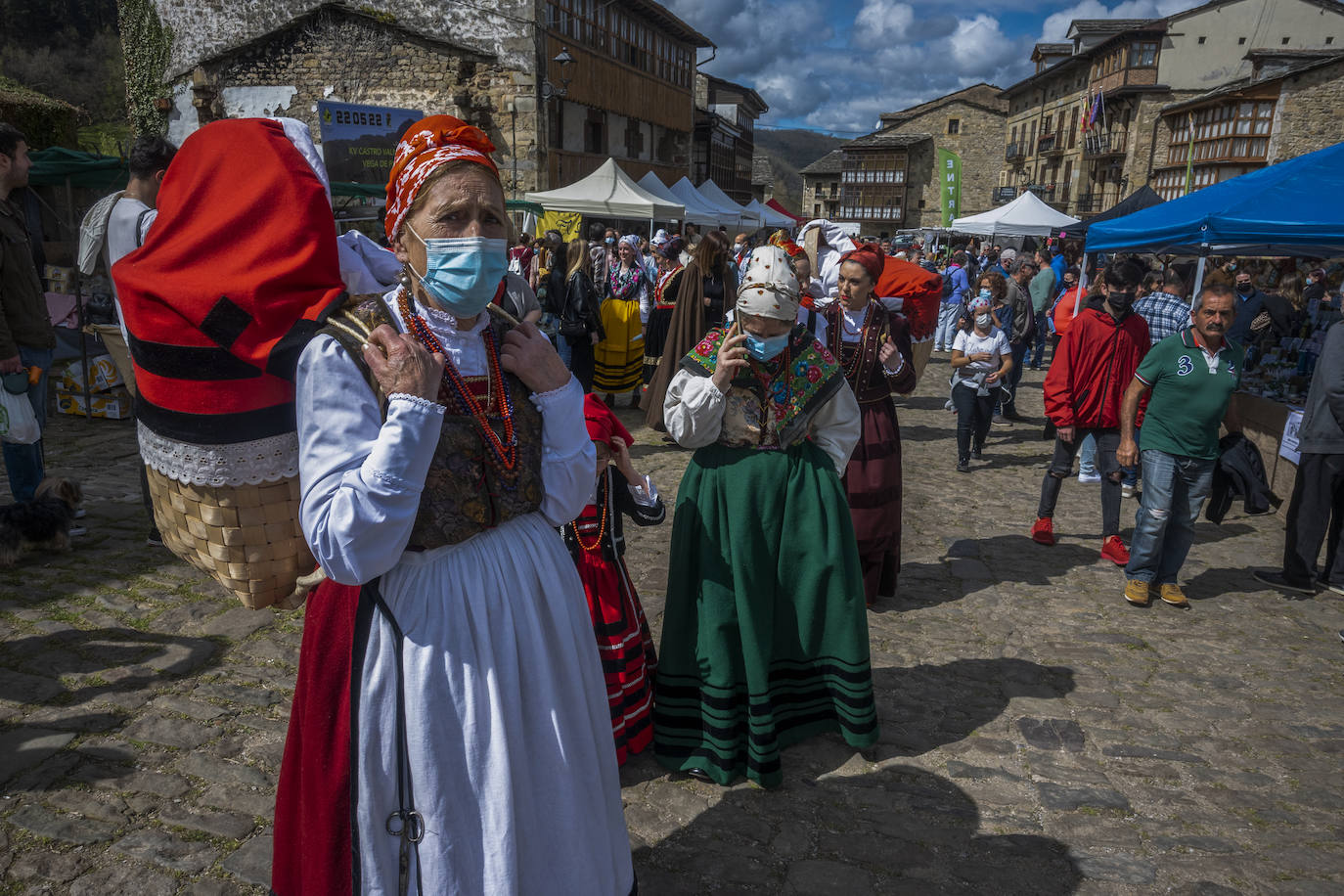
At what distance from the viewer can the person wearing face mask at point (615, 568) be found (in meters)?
3.43

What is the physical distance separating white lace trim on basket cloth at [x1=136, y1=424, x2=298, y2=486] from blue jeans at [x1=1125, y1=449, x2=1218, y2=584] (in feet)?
16.6

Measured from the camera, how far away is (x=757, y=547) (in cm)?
347

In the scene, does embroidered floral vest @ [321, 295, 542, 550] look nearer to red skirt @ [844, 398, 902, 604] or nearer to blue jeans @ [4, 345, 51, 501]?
red skirt @ [844, 398, 902, 604]

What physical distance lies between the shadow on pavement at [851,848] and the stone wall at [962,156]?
223 ft

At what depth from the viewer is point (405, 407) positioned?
1.65m

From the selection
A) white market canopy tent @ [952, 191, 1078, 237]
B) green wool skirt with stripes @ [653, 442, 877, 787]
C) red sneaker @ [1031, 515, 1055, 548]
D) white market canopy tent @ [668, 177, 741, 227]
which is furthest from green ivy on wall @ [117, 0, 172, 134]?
green wool skirt with stripes @ [653, 442, 877, 787]

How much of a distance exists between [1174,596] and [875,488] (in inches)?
86.0

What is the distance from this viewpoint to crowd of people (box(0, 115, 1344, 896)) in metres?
1.68

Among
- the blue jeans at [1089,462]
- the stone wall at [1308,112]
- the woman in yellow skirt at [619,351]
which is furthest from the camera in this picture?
the stone wall at [1308,112]

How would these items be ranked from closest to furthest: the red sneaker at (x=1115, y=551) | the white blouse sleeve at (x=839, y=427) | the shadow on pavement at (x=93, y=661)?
the white blouse sleeve at (x=839, y=427) < the shadow on pavement at (x=93, y=661) < the red sneaker at (x=1115, y=551)

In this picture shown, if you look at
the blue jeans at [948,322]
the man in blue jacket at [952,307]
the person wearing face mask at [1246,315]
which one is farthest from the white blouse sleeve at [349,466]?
the blue jeans at [948,322]

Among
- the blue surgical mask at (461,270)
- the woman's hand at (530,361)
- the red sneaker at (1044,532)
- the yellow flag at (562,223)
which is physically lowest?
the red sneaker at (1044,532)

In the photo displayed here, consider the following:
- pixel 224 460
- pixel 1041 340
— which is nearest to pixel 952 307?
pixel 1041 340

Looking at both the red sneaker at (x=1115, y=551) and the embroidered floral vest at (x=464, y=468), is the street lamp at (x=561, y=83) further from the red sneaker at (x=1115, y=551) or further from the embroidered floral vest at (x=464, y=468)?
the embroidered floral vest at (x=464, y=468)
